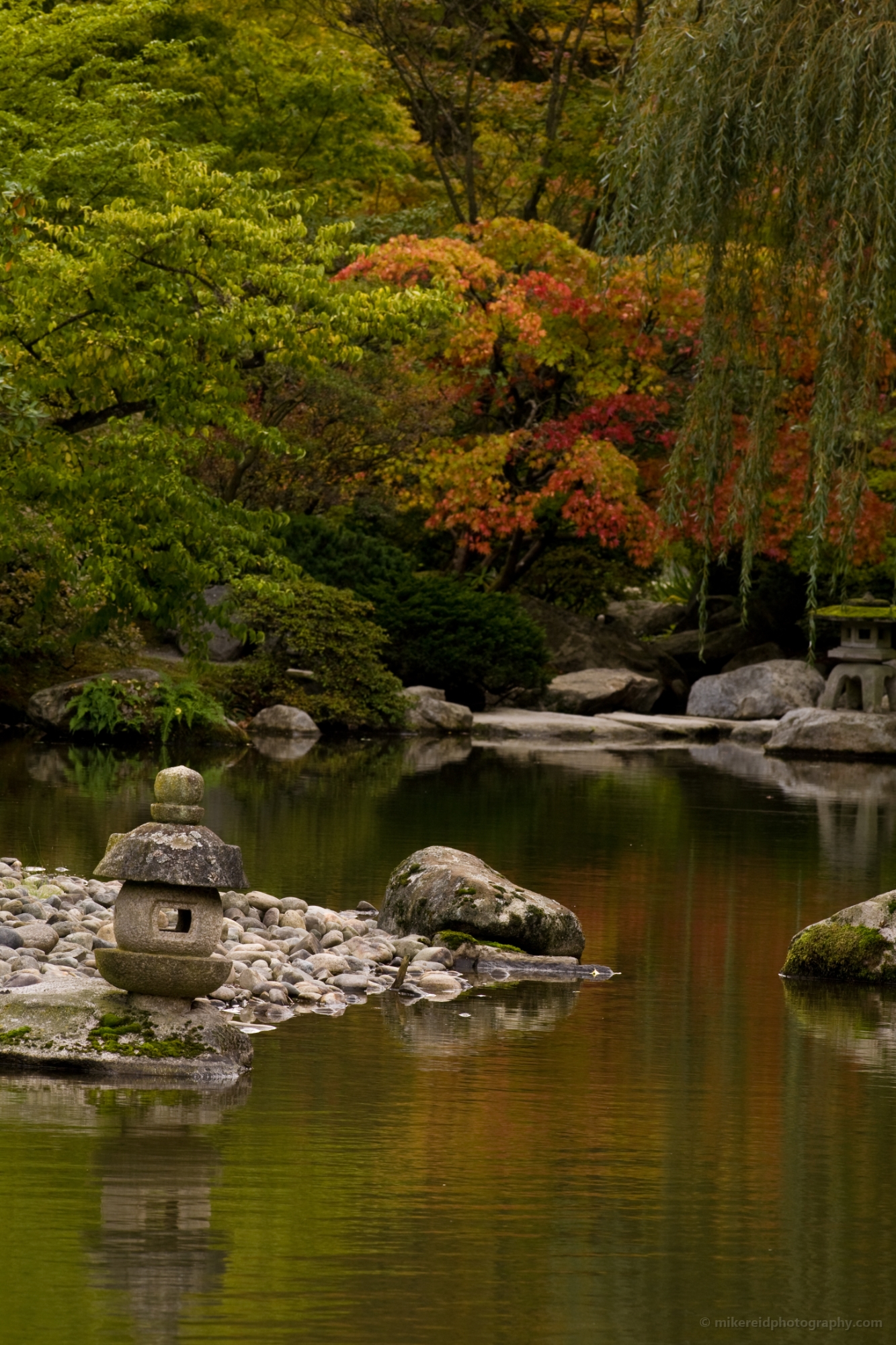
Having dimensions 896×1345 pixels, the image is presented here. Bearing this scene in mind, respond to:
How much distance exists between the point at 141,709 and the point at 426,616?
5396mm

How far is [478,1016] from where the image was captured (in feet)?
29.5

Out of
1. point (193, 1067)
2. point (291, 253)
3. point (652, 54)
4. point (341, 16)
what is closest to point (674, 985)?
point (193, 1067)

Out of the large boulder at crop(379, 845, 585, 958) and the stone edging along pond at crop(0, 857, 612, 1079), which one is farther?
the large boulder at crop(379, 845, 585, 958)

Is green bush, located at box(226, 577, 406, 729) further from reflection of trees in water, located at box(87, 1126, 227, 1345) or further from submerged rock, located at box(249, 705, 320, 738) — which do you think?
reflection of trees in water, located at box(87, 1126, 227, 1345)

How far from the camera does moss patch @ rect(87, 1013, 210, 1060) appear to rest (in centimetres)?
741

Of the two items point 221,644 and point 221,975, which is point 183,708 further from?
point 221,975

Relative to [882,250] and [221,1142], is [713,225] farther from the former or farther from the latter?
[221,1142]

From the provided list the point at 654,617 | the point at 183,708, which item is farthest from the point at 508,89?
the point at 183,708

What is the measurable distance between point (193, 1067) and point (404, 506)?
73.8 feet

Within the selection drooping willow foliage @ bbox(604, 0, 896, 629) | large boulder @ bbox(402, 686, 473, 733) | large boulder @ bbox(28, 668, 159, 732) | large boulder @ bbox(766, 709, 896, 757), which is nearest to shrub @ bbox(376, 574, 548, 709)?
large boulder @ bbox(402, 686, 473, 733)

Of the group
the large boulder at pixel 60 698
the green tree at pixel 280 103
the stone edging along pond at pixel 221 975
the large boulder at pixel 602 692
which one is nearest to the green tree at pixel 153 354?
the stone edging along pond at pixel 221 975

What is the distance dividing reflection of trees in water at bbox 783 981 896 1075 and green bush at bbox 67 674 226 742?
48.4ft

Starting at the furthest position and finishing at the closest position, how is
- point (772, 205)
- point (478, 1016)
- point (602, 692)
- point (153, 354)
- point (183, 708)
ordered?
point (602, 692), point (183, 708), point (153, 354), point (772, 205), point (478, 1016)

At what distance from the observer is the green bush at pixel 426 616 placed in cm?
2819
